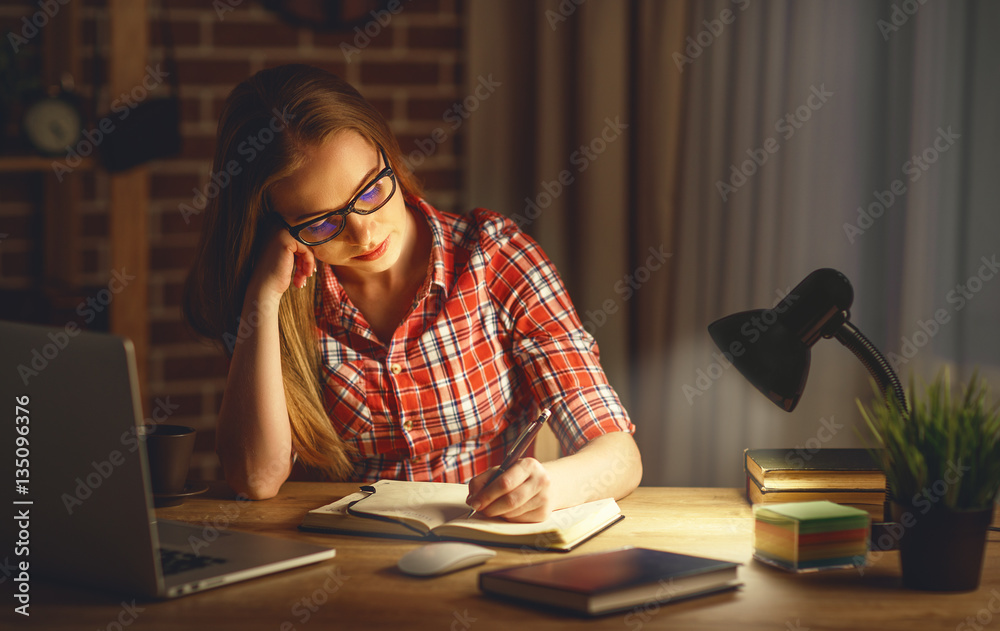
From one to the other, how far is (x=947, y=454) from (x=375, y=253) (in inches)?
32.8

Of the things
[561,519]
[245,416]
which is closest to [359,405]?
[245,416]

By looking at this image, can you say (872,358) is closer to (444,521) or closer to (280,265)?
(444,521)

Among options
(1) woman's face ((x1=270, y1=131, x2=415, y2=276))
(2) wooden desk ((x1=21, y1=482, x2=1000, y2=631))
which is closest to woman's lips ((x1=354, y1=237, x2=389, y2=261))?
(1) woman's face ((x1=270, y1=131, x2=415, y2=276))

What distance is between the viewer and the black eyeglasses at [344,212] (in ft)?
4.20

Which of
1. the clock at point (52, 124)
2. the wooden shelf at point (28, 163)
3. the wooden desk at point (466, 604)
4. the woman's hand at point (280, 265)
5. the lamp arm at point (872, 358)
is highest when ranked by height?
the clock at point (52, 124)

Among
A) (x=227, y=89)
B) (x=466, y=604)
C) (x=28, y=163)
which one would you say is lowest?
(x=466, y=604)

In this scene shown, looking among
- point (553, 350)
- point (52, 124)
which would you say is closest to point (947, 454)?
point (553, 350)

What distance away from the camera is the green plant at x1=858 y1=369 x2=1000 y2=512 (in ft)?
2.70

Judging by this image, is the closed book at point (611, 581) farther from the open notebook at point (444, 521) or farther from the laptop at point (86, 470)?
the laptop at point (86, 470)

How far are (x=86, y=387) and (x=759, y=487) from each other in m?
0.80

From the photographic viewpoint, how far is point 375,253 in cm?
134

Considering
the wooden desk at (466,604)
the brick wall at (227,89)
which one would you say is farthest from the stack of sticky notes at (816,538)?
the brick wall at (227,89)

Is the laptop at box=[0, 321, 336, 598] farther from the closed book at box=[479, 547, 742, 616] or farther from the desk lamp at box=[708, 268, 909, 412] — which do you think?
the desk lamp at box=[708, 268, 909, 412]

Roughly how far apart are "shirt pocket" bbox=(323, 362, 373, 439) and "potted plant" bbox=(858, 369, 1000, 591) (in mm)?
830
